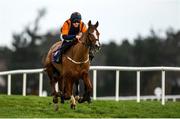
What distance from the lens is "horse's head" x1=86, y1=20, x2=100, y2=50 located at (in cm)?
1506

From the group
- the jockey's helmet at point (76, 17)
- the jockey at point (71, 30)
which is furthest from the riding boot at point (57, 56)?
the jockey's helmet at point (76, 17)

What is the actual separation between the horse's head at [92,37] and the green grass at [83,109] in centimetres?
159

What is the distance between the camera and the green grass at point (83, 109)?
640 inches

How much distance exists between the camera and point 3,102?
1775cm

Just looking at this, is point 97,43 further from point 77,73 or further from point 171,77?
point 171,77

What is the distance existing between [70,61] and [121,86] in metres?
35.8

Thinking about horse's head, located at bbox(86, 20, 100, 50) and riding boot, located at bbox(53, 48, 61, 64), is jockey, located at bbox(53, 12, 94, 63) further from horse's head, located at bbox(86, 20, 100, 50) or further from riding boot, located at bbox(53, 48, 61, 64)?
horse's head, located at bbox(86, 20, 100, 50)

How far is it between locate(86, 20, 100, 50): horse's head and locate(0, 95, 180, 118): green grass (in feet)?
5.21

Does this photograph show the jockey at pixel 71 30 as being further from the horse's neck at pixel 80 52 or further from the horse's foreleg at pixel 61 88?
the horse's foreleg at pixel 61 88

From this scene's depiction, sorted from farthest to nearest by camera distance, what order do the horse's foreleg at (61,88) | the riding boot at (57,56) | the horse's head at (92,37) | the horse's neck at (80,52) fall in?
the riding boot at (57,56) → the horse's foreleg at (61,88) → the horse's neck at (80,52) → the horse's head at (92,37)

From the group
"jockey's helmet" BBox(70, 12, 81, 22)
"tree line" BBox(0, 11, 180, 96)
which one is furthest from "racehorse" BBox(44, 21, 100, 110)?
"tree line" BBox(0, 11, 180, 96)

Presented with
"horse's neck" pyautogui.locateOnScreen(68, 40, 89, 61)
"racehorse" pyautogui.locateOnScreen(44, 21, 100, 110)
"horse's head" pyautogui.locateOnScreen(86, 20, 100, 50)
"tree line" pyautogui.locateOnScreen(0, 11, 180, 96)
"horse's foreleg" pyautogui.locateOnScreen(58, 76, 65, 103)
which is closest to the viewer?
"horse's head" pyautogui.locateOnScreen(86, 20, 100, 50)

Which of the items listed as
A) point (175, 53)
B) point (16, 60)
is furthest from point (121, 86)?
point (16, 60)

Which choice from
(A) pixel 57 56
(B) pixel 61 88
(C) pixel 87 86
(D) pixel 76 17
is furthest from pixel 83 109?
(D) pixel 76 17
